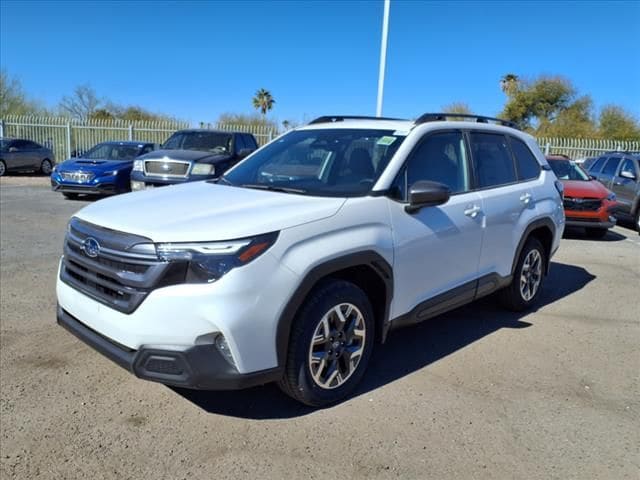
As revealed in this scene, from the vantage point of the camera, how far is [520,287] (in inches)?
202

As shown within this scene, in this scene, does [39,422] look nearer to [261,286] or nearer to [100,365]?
[100,365]

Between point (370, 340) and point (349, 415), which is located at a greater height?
point (370, 340)

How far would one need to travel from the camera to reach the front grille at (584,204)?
9992mm

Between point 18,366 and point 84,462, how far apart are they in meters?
1.43

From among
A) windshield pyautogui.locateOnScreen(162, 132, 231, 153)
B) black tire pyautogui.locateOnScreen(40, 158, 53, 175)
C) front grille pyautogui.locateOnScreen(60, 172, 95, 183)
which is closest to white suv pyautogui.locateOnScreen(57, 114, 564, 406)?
windshield pyautogui.locateOnScreen(162, 132, 231, 153)

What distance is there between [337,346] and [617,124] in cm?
4093

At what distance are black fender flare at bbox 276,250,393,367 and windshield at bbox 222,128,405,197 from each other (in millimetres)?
454

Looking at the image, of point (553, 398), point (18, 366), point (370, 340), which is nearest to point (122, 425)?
point (18, 366)

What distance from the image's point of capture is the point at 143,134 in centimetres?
2356

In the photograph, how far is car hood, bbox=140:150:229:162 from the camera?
34.6 ft

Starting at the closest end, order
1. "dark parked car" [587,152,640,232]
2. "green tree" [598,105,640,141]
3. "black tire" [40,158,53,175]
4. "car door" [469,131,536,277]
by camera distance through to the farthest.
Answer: "car door" [469,131,536,277], "dark parked car" [587,152,640,232], "black tire" [40,158,53,175], "green tree" [598,105,640,141]

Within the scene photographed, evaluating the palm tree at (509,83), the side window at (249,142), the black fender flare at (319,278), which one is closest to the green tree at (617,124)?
the palm tree at (509,83)

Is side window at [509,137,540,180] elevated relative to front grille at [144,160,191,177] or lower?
elevated

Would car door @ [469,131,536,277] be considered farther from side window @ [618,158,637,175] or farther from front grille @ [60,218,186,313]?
side window @ [618,158,637,175]
